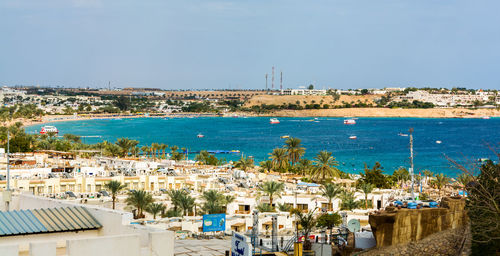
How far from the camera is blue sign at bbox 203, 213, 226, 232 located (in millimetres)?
23500

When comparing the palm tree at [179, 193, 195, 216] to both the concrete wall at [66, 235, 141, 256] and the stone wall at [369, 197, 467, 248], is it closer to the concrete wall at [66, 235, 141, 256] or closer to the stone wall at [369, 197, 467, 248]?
the stone wall at [369, 197, 467, 248]

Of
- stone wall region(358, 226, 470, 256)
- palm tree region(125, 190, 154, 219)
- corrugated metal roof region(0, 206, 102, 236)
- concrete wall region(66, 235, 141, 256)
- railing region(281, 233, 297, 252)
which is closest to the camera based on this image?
concrete wall region(66, 235, 141, 256)

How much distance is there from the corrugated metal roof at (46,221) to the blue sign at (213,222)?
45.0 ft

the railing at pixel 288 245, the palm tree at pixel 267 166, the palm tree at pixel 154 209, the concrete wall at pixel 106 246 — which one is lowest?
the palm tree at pixel 267 166

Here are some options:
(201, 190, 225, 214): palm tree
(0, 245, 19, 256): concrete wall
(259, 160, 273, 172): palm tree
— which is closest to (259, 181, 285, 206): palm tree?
(201, 190, 225, 214): palm tree

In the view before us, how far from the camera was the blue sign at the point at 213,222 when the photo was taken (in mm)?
23500

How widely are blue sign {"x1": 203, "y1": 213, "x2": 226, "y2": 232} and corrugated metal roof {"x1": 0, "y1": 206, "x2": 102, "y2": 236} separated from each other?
13.7 m

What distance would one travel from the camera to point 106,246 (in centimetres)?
844

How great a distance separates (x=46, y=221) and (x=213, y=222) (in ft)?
48.3

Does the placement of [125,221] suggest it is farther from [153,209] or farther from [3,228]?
[153,209]

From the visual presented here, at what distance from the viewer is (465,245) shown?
15.0 metres

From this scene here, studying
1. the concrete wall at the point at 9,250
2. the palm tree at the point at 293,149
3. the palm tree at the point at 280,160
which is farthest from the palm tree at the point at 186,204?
the palm tree at the point at 293,149

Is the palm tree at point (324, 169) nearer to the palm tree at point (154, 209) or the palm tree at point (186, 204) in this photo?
the palm tree at point (186, 204)

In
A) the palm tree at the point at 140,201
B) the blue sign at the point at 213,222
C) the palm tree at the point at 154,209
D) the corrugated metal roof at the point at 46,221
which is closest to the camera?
the corrugated metal roof at the point at 46,221
